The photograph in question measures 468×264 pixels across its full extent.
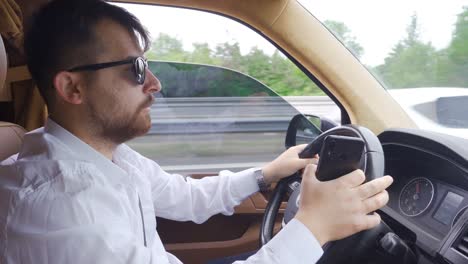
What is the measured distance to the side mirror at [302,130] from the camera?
2150mm

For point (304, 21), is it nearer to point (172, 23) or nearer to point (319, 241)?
point (172, 23)

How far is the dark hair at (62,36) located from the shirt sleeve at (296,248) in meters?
0.70

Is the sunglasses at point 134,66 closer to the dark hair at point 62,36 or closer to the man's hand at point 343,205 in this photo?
the dark hair at point 62,36

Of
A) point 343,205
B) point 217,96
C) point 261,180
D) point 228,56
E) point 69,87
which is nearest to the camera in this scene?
point 343,205

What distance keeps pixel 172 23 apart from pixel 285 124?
776 millimetres

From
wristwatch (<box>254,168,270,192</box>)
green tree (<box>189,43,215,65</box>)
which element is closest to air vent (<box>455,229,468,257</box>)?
wristwatch (<box>254,168,270,192</box>)

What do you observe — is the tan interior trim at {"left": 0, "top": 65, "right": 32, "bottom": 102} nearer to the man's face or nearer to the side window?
the side window

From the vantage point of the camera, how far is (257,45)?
227cm

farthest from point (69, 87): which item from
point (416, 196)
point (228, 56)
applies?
point (228, 56)

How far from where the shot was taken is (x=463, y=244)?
1.20 metres

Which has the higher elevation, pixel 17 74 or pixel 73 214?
pixel 17 74

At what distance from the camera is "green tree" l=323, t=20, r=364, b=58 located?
211 centimetres

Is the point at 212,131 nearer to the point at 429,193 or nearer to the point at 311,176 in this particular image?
the point at 429,193

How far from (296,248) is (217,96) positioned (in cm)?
152
